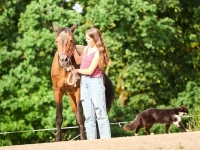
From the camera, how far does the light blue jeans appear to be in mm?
9734

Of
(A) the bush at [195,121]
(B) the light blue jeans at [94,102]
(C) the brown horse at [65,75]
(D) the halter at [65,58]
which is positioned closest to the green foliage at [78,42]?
(A) the bush at [195,121]

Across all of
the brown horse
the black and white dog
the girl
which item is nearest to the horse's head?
the brown horse

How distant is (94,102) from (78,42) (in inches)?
524

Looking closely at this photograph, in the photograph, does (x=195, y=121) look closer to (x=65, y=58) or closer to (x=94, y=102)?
(x=65, y=58)

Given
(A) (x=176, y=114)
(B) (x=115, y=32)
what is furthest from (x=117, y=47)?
(A) (x=176, y=114)

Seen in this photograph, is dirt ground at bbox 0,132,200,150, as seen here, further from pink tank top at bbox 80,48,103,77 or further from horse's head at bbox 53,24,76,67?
horse's head at bbox 53,24,76,67

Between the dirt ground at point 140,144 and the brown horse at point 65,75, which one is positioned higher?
the brown horse at point 65,75

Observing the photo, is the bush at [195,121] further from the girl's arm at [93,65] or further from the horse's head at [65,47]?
the girl's arm at [93,65]

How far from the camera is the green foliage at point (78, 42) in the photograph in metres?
23.6

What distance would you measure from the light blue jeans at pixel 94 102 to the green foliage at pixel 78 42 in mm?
13020

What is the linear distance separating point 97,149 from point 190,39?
64.0 feet

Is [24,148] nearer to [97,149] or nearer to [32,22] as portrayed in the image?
[97,149]

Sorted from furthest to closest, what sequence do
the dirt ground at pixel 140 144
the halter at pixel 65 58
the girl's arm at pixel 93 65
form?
the halter at pixel 65 58, the girl's arm at pixel 93 65, the dirt ground at pixel 140 144

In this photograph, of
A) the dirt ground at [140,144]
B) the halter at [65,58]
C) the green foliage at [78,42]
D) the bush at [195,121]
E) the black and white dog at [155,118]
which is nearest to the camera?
the dirt ground at [140,144]
